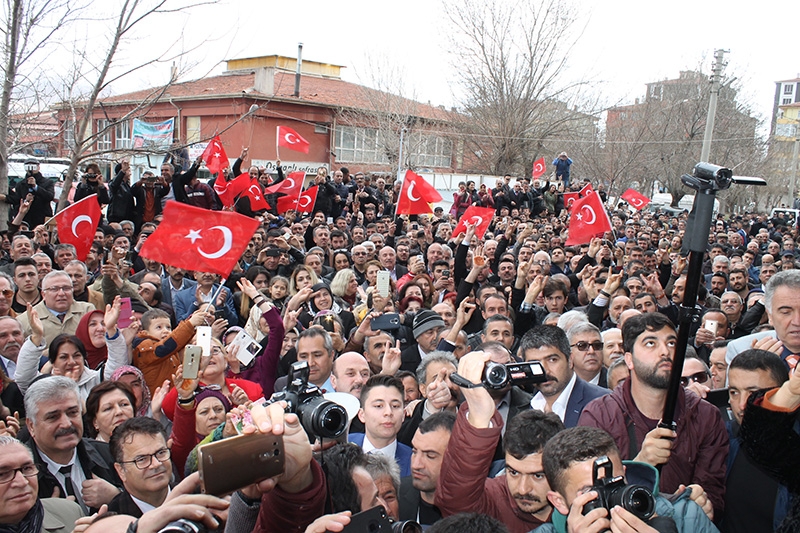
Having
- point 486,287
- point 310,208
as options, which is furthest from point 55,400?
point 310,208

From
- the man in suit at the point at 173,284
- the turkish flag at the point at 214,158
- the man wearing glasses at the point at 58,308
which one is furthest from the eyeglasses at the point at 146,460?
the turkish flag at the point at 214,158

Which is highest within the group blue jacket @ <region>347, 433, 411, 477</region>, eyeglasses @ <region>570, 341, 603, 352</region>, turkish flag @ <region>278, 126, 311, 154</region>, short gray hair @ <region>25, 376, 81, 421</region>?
turkish flag @ <region>278, 126, 311, 154</region>

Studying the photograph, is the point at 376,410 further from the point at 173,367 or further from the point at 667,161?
the point at 667,161

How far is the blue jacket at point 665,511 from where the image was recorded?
264 centimetres

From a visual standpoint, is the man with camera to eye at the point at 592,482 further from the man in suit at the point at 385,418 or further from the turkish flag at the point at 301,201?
the turkish flag at the point at 301,201

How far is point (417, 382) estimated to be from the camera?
516 centimetres

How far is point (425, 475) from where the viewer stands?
356 cm

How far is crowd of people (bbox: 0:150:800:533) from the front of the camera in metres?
2.44

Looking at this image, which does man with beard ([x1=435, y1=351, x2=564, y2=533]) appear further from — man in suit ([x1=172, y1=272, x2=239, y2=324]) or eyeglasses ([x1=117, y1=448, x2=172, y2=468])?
man in suit ([x1=172, y1=272, x2=239, y2=324])

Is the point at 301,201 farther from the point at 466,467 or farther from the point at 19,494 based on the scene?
the point at 466,467

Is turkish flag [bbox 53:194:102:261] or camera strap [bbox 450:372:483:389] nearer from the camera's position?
camera strap [bbox 450:372:483:389]

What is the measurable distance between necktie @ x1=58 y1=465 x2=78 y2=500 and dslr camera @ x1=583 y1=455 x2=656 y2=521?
114 inches

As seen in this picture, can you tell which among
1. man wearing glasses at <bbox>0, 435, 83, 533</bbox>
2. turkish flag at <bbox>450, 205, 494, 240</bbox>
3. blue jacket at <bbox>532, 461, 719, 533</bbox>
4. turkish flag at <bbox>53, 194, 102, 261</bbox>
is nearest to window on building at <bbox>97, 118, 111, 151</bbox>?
turkish flag at <bbox>53, 194, 102, 261</bbox>

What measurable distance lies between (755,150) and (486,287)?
35.6 m
